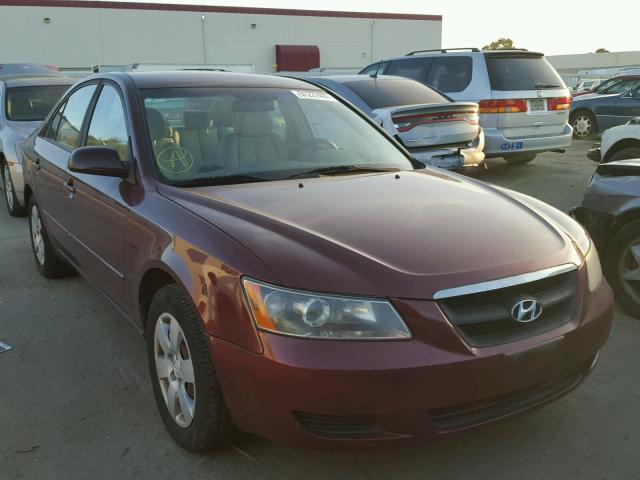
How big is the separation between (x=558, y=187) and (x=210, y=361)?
749cm

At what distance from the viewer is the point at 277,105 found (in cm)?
365

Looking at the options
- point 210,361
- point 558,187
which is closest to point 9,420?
point 210,361

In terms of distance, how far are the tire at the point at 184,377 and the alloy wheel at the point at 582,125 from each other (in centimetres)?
1449

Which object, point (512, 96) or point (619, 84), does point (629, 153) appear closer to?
point (512, 96)

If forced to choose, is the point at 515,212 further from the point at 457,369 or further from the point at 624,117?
the point at 624,117

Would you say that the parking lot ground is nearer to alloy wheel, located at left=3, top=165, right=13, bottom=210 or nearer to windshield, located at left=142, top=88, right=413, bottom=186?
windshield, located at left=142, top=88, right=413, bottom=186

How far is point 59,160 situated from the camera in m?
4.16

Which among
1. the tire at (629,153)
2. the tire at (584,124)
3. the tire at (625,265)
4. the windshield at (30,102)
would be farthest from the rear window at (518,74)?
the windshield at (30,102)

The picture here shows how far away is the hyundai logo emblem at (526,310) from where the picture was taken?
221 centimetres

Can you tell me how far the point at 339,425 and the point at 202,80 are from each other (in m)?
2.28

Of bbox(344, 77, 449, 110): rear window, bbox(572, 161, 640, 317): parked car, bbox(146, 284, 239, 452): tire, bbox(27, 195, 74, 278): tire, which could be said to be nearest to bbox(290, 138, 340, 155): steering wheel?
bbox(146, 284, 239, 452): tire

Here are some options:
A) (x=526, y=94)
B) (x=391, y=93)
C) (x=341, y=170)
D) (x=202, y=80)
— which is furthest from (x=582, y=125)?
(x=202, y=80)

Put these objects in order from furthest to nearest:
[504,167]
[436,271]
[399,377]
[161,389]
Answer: [504,167], [161,389], [436,271], [399,377]

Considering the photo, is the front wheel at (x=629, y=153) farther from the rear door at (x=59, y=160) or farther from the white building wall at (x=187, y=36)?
the white building wall at (x=187, y=36)
